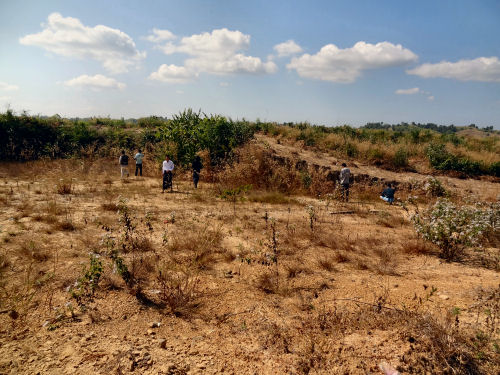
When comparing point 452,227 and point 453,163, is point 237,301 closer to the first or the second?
point 452,227

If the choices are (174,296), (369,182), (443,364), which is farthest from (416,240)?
(369,182)

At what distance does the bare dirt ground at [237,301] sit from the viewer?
2.87 m

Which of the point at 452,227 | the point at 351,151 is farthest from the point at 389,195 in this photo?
the point at 351,151

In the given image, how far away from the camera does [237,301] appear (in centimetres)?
397

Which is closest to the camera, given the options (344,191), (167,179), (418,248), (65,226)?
(418,248)

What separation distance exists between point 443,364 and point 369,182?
11.1 metres

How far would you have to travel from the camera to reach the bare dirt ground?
2867 millimetres

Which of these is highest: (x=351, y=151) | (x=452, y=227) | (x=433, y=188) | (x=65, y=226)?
(x=351, y=151)

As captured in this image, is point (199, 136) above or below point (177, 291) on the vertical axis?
above

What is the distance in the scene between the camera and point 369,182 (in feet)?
43.0

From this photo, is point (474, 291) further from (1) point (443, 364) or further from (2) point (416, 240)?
(2) point (416, 240)

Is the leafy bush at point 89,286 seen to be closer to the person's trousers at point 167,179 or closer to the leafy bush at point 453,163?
the person's trousers at point 167,179

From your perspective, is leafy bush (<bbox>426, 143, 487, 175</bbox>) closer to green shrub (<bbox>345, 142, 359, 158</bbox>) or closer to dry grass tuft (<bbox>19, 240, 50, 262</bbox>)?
green shrub (<bbox>345, 142, 359, 158</bbox>)

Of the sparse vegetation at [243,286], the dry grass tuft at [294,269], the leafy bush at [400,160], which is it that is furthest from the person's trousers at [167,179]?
the leafy bush at [400,160]
